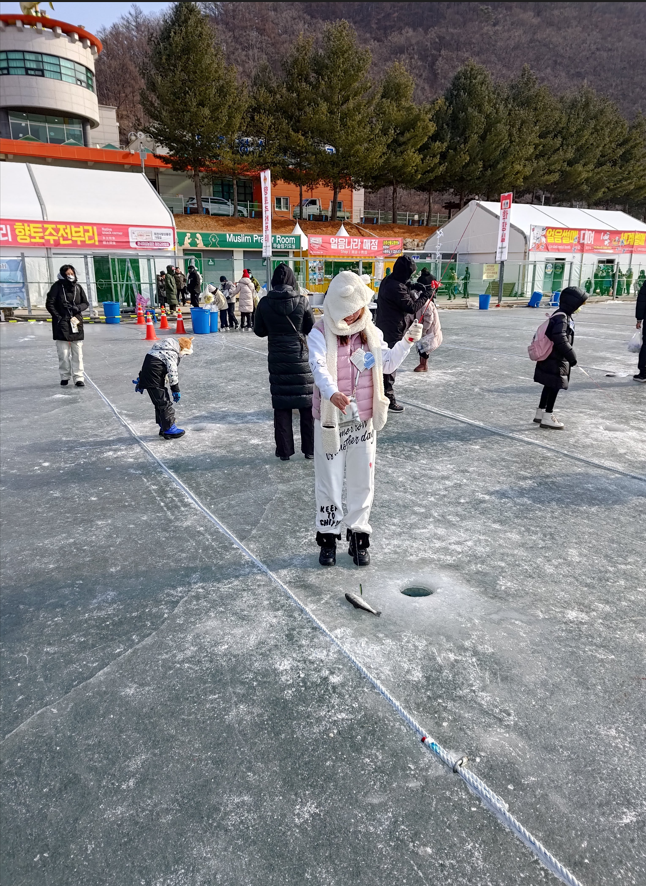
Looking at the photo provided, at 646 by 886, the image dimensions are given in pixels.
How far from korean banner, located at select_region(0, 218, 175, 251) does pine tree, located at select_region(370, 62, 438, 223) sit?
81.6 ft

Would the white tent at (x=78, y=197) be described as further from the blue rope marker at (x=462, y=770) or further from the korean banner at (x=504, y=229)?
the blue rope marker at (x=462, y=770)

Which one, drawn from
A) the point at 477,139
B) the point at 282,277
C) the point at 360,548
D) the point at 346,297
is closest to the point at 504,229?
the point at 282,277

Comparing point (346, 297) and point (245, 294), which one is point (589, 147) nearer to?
point (245, 294)

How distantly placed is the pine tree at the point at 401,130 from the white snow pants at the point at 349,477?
4361 cm

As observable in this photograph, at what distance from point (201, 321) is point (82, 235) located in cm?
959

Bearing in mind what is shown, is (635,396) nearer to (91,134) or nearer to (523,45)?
(91,134)

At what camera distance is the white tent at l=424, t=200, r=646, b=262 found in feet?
104

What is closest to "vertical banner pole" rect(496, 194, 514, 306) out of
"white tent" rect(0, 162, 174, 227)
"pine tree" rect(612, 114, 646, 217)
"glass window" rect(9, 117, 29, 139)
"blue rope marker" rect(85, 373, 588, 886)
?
"white tent" rect(0, 162, 174, 227)

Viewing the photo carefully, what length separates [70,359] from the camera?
877 centimetres

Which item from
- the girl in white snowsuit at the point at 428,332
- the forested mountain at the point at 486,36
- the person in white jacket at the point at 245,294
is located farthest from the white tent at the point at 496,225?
the forested mountain at the point at 486,36

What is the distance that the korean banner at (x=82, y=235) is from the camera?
20719 millimetres

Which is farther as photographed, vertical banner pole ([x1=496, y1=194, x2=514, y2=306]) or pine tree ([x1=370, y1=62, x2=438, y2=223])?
pine tree ([x1=370, y1=62, x2=438, y2=223])

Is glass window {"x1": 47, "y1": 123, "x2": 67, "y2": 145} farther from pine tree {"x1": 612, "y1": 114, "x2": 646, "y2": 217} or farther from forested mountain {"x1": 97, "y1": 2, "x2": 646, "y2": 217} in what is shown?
pine tree {"x1": 612, "y1": 114, "x2": 646, "y2": 217}

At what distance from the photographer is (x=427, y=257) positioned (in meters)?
36.2
